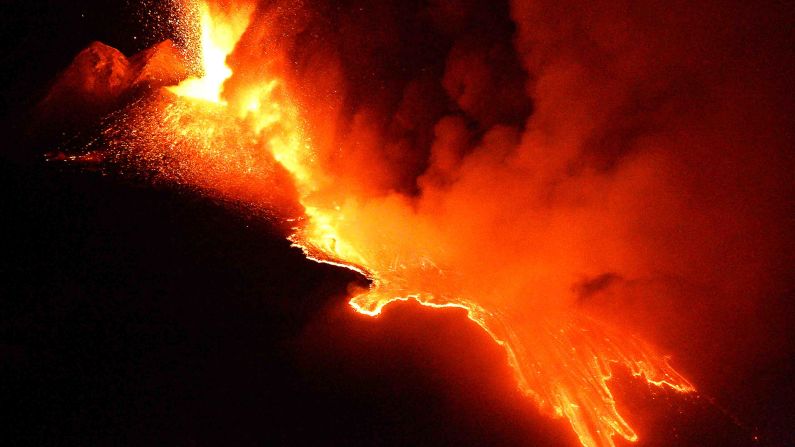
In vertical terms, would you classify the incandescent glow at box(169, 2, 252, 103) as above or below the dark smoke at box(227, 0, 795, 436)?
above

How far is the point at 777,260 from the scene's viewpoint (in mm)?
7820

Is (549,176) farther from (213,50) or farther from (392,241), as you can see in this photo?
(213,50)

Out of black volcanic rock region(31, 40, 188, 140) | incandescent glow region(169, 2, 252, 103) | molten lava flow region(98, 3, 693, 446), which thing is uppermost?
incandescent glow region(169, 2, 252, 103)

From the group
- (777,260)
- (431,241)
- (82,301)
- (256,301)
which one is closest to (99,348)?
(82,301)

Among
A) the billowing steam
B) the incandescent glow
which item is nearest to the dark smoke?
the billowing steam

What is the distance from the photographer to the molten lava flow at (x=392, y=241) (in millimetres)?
5840

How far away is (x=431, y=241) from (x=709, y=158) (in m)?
4.65

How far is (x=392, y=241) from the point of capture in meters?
7.93

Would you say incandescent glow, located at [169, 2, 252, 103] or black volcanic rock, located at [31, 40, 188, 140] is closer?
black volcanic rock, located at [31, 40, 188, 140]

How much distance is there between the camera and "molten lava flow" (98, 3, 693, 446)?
5.84 meters

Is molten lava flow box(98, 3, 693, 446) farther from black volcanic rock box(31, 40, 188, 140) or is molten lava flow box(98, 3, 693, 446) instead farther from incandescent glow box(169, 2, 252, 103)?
black volcanic rock box(31, 40, 188, 140)

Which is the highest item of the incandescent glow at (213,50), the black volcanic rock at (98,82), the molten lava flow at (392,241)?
the incandescent glow at (213,50)

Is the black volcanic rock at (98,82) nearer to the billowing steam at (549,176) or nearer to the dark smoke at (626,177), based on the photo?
the billowing steam at (549,176)

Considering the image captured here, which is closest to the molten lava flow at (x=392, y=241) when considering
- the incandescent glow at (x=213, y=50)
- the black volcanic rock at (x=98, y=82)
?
the incandescent glow at (x=213, y=50)
